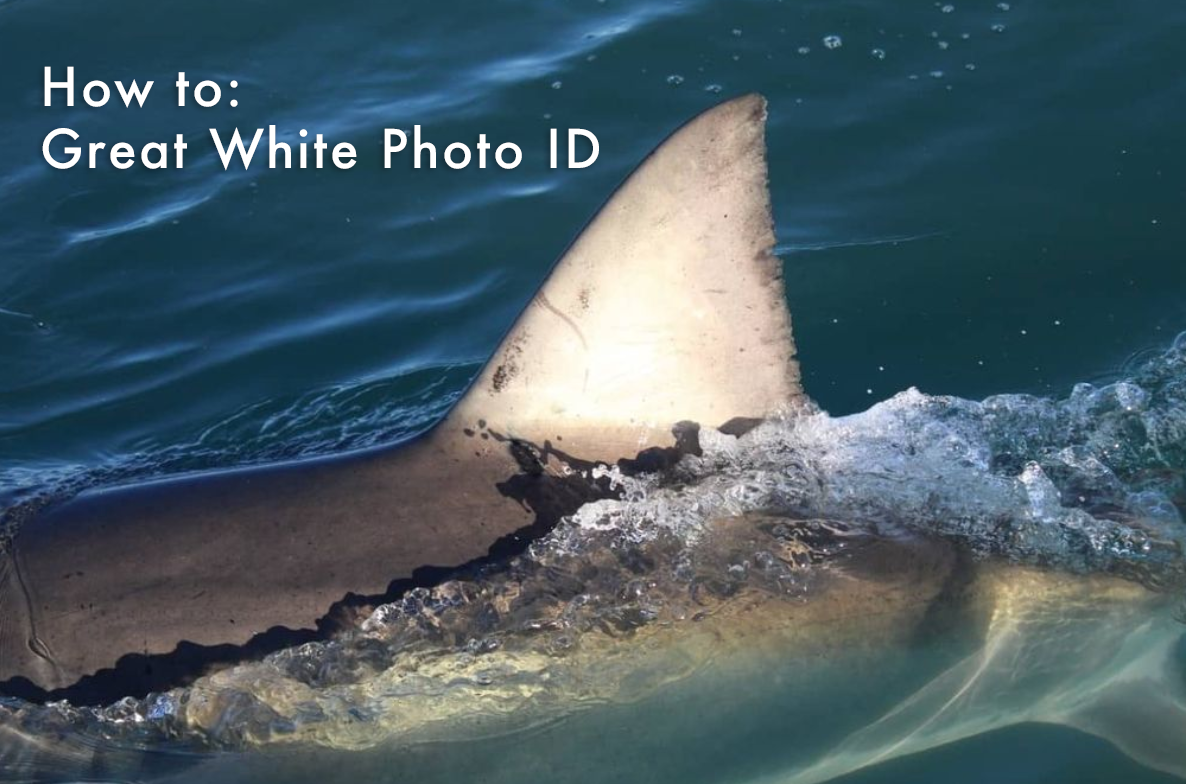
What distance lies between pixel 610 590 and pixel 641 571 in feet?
0.32

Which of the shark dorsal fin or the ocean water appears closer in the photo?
the shark dorsal fin

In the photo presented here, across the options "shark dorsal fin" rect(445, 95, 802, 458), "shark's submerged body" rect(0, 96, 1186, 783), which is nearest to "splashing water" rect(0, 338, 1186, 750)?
"shark's submerged body" rect(0, 96, 1186, 783)

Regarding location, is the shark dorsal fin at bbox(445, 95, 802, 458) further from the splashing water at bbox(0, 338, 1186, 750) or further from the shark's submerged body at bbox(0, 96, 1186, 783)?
the splashing water at bbox(0, 338, 1186, 750)

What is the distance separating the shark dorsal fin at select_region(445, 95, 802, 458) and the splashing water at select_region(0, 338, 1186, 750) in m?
0.14

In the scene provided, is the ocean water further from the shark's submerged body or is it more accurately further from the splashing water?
the shark's submerged body

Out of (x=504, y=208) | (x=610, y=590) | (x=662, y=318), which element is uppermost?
(x=504, y=208)

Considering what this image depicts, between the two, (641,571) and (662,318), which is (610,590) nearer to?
(641,571)

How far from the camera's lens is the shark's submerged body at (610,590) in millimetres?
3965

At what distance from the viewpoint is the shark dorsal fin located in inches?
154

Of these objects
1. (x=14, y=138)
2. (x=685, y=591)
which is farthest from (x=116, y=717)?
(x=14, y=138)

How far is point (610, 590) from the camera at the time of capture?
4.05 metres

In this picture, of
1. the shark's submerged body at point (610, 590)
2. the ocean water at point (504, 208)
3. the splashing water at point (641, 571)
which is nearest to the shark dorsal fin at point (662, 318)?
the shark's submerged body at point (610, 590)

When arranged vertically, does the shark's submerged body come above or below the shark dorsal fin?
below

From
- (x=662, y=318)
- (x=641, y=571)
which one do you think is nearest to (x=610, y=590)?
(x=641, y=571)
